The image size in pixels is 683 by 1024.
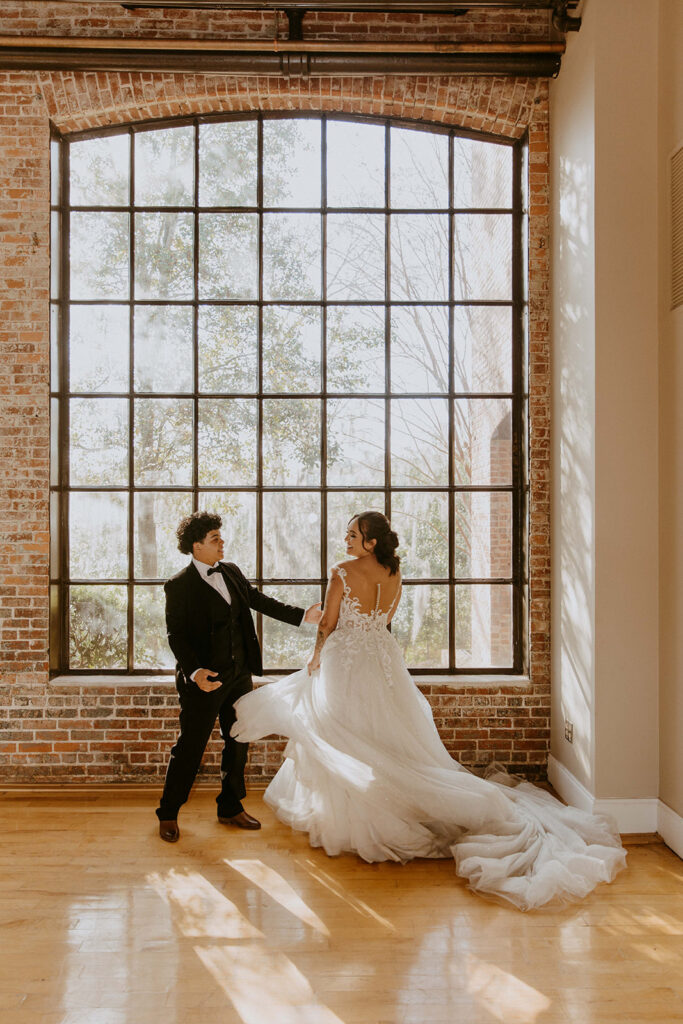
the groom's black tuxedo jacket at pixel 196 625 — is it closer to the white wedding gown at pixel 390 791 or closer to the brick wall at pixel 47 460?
the white wedding gown at pixel 390 791

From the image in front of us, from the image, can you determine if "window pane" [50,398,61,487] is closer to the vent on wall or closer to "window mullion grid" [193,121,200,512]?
"window mullion grid" [193,121,200,512]

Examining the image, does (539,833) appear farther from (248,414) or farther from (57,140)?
(57,140)

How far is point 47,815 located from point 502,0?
5401 millimetres

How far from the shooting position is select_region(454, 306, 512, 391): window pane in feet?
15.5

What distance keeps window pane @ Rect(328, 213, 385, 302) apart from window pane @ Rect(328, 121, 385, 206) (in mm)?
113

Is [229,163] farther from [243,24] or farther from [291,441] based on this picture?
[291,441]

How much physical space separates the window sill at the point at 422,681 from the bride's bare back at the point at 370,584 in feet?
3.00

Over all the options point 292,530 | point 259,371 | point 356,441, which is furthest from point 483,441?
point 259,371

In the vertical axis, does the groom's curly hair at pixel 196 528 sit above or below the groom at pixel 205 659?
above

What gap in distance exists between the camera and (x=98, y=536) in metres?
4.72

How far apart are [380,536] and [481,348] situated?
1675 mm

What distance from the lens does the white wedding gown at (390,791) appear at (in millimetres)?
3303

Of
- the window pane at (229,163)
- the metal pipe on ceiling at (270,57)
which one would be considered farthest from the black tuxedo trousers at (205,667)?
the metal pipe on ceiling at (270,57)

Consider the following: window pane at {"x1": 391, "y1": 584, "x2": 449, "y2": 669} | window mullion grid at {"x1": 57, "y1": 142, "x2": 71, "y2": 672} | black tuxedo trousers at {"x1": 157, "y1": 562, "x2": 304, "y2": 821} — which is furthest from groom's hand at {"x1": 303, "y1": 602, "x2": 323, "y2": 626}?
window mullion grid at {"x1": 57, "y1": 142, "x2": 71, "y2": 672}
